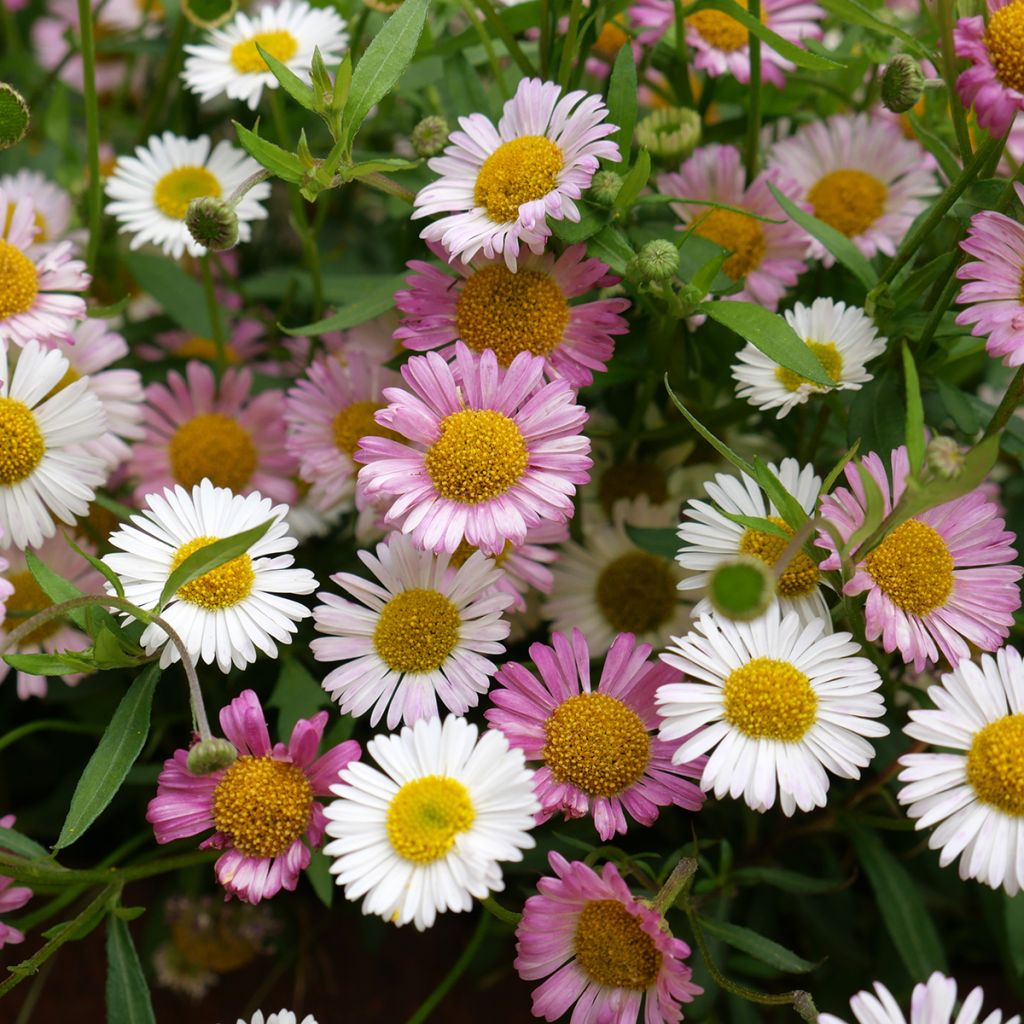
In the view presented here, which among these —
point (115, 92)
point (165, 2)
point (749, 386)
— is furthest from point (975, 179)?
point (115, 92)

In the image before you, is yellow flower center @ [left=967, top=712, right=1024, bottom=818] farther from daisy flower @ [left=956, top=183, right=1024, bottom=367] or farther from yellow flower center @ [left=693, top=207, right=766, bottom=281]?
yellow flower center @ [left=693, top=207, right=766, bottom=281]

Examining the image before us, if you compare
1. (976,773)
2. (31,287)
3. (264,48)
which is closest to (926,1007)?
(976,773)

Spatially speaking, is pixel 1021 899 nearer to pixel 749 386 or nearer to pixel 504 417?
pixel 749 386

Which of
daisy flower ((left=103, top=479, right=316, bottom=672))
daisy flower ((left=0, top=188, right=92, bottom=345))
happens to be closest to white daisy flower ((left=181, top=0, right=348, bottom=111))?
daisy flower ((left=0, top=188, right=92, bottom=345))

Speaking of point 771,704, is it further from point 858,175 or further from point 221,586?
point 858,175

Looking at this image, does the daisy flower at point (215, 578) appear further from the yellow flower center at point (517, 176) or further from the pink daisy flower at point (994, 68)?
the pink daisy flower at point (994, 68)
